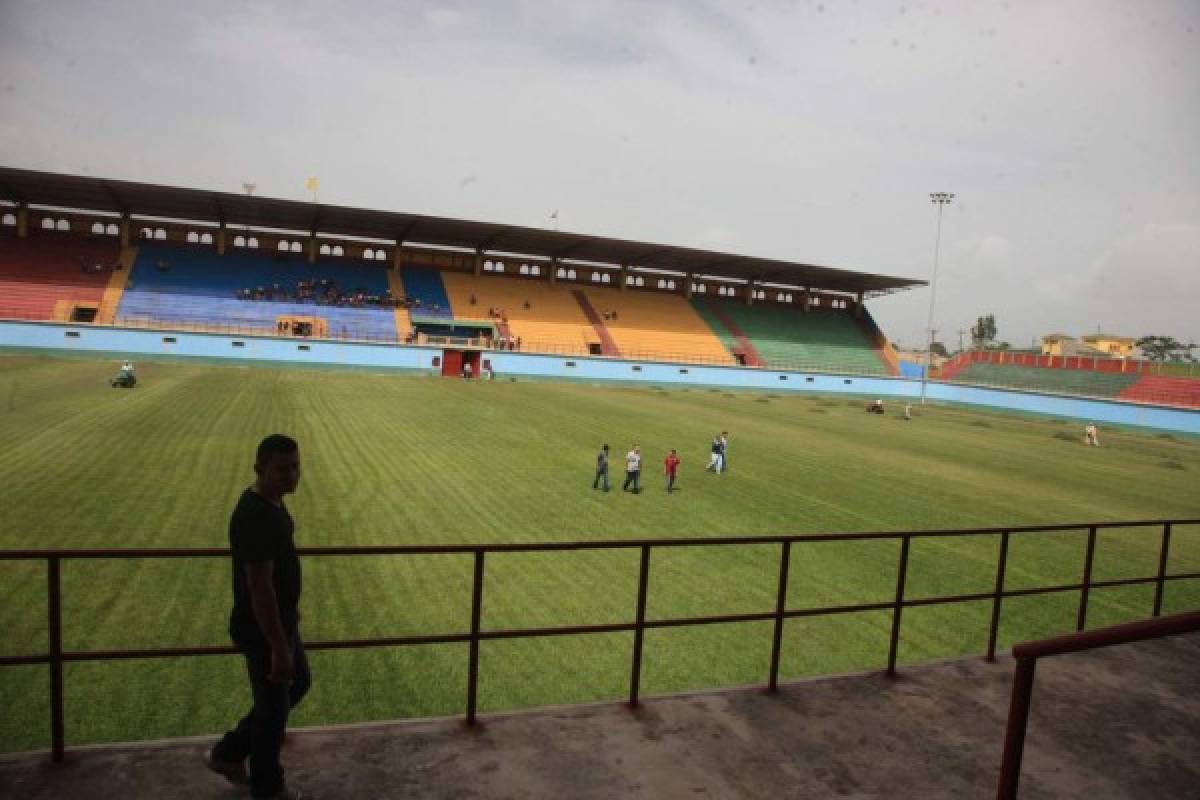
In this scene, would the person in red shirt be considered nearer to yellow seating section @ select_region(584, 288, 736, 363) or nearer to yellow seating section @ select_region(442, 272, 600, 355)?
yellow seating section @ select_region(442, 272, 600, 355)

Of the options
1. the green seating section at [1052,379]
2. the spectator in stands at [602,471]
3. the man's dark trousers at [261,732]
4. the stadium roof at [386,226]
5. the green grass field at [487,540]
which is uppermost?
the stadium roof at [386,226]

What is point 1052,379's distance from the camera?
61.7m

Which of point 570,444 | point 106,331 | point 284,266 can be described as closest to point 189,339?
point 106,331

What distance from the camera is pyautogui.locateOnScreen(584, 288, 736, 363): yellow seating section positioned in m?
61.4

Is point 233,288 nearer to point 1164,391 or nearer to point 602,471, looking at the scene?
point 602,471

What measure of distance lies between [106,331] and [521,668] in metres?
46.8

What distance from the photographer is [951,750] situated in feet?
16.6

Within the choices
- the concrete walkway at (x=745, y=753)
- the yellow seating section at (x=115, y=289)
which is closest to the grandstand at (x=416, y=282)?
the yellow seating section at (x=115, y=289)

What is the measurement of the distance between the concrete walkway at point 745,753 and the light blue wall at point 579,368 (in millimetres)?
46177

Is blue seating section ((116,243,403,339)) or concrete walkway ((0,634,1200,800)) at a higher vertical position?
blue seating section ((116,243,403,339))

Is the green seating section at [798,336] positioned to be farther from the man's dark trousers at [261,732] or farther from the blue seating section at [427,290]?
the man's dark trousers at [261,732]

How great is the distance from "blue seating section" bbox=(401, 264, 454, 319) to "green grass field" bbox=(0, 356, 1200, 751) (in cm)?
2893

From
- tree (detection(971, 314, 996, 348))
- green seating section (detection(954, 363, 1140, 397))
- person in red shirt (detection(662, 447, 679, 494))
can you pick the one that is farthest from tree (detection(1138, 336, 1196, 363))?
person in red shirt (detection(662, 447, 679, 494))

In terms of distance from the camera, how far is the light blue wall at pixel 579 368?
145 ft
